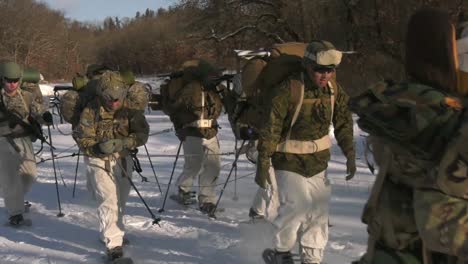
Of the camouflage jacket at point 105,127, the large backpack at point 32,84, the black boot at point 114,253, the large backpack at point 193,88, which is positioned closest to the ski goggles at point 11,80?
the large backpack at point 32,84

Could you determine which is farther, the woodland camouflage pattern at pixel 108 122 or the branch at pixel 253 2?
the branch at pixel 253 2

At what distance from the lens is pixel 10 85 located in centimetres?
633

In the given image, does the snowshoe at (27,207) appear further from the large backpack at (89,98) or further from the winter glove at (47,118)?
the large backpack at (89,98)

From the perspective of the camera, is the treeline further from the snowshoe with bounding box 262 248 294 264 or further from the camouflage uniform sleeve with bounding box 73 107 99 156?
the camouflage uniform sleeve with bounding box 73 107 99 156

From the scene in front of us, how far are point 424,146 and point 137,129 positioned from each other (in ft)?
12.6

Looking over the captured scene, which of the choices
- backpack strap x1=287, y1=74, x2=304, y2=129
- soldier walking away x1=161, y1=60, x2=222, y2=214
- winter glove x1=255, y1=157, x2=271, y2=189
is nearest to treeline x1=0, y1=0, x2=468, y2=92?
backpack strap x1=287, y1=74, x2=304, y2=129

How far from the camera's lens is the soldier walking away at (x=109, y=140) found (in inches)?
196

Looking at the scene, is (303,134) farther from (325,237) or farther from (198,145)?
(198,145)

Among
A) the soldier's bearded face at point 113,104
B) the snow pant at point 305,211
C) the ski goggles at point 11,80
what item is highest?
the ski goggles at point 11,80

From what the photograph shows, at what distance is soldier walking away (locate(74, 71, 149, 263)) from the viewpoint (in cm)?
498

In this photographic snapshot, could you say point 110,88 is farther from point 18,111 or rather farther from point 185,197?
point 185,197

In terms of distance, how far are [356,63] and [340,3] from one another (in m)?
2.53

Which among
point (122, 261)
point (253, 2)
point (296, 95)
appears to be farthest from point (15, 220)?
point (253, 2)

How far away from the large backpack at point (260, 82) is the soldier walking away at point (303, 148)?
78mm
